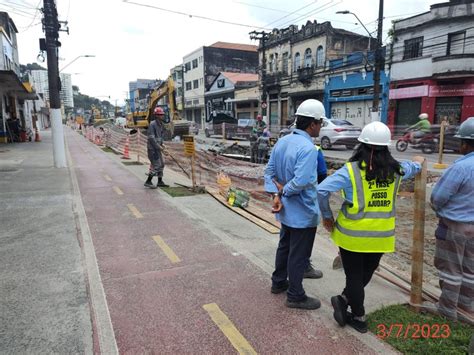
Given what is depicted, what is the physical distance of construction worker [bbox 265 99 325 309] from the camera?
121 inches

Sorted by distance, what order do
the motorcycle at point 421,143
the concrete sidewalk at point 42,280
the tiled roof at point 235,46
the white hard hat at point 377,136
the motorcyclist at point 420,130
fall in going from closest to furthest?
the white hard hat at point 377,136 < the concrete sidewalk at point 42,280 < the motorcycle at point 421,143 < the motorcyclist at point 420,130 < the tiled roof at point 235,46

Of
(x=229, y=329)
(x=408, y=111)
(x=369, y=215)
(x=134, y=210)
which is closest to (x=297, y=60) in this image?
(x=408, y=111)

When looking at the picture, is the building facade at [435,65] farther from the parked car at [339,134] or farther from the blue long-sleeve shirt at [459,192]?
the blue long-sleeve shirt at [459,192]

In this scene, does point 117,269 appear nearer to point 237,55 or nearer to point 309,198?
point 309,198

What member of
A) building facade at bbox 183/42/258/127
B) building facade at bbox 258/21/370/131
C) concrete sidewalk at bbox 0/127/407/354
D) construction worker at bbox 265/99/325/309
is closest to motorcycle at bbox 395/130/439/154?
concrete sidewalk at bbox 0/127/407/354

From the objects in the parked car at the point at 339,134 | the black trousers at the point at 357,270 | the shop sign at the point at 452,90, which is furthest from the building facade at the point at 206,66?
the black trousers at the point at 357,270

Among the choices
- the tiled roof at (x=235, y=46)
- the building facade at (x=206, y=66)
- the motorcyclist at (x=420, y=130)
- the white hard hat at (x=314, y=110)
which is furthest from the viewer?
the tiled roof at (x=235, y=46)

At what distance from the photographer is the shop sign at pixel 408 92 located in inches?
907

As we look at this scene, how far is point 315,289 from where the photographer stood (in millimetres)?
3768

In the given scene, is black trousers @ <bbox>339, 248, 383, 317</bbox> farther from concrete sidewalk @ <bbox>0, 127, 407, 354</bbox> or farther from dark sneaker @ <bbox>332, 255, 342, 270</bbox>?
dark sneaker @ <bbox>332, 255, 342, 270</bbox>

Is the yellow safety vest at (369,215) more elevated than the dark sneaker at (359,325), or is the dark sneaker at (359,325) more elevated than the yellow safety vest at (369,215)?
the yellow safety vest at (369,215)

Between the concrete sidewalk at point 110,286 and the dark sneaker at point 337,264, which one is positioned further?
the dark sneaker at point 337,264

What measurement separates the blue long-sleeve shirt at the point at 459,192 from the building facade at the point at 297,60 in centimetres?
2784

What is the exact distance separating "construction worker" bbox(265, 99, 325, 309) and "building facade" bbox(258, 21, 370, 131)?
27665mm
